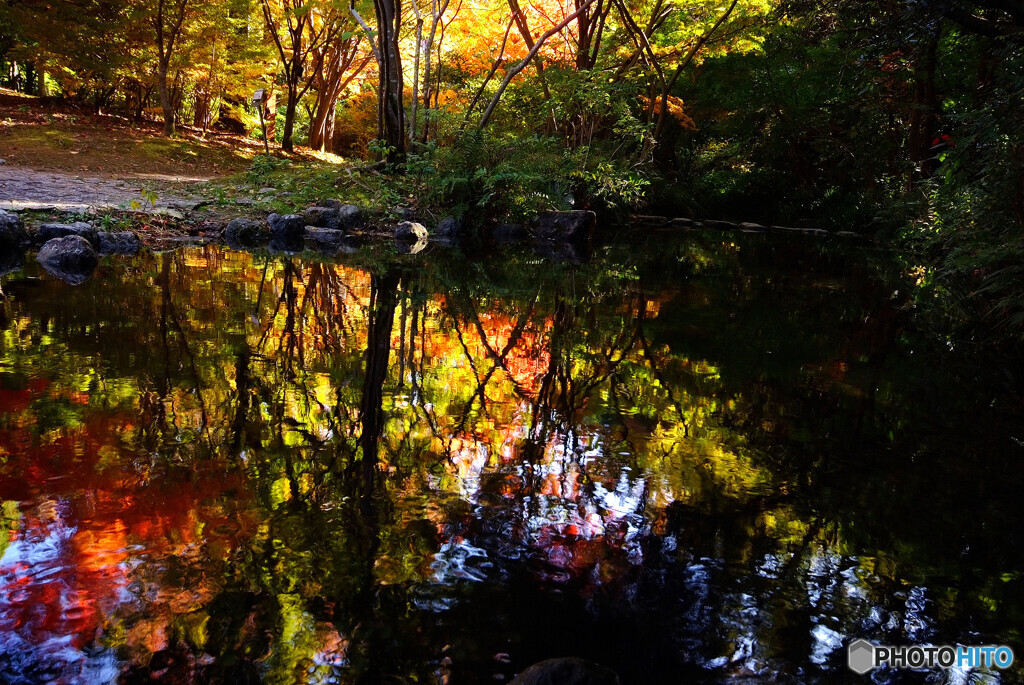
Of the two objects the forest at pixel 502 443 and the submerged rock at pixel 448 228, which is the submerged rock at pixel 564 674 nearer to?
the forest at pixel 502 443

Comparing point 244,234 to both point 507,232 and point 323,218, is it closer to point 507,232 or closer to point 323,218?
point 323,218

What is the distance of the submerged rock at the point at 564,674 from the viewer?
5.45 feet

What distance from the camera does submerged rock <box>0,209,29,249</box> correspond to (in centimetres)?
787

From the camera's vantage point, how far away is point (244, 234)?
414 inches

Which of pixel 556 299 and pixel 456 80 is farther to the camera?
pixel 456 80

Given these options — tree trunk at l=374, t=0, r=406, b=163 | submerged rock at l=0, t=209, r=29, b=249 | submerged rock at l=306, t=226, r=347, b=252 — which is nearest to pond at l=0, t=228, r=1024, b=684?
submerged rock at l=0, t=209, r=29, b=249

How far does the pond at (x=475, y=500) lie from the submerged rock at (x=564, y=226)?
7.90 m

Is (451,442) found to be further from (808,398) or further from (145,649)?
(808,398)

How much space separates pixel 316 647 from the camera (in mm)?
1825

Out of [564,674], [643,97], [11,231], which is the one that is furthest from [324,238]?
[643,97]

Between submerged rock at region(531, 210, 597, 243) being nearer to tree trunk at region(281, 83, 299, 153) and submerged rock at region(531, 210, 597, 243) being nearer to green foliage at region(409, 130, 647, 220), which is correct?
green foliage at region(409, 130, 647, 220)

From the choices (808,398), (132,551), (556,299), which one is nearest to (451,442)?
(132,551)

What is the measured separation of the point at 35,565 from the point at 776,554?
7.41 feet

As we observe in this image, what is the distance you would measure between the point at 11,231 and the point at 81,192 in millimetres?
3304
